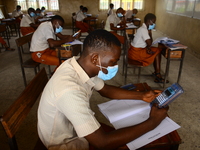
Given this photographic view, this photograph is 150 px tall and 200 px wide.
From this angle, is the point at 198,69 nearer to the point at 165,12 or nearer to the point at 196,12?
the point at 196,12

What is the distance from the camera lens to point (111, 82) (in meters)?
3.09

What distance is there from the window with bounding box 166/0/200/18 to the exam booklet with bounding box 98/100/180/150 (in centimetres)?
430

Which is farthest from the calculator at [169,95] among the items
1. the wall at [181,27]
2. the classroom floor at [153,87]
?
the wall at [181,27]

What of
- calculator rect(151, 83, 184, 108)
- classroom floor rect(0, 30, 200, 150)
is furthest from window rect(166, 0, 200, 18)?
calculator rect(151, 83, 184, 108)

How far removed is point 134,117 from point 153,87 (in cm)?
195

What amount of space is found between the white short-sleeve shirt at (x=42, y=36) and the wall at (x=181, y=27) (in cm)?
355

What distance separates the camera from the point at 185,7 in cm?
516

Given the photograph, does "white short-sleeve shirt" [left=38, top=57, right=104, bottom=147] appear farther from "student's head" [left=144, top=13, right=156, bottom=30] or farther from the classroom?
"student's head" [left=144, top=13, right=156, bottom=30]

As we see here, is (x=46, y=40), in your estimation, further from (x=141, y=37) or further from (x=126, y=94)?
(x=126, y=94)

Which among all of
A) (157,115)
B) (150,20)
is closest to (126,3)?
(150,20)

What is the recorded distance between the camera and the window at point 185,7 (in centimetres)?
450

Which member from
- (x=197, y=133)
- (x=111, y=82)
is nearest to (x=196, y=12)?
(x=111, y=82)

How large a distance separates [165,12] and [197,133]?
638 cm

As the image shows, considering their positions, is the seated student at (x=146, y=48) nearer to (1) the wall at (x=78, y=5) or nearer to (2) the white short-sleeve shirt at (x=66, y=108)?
(2) the white short-sleeve shirt at (x=66, y=108)
